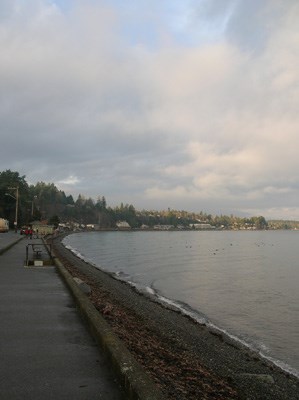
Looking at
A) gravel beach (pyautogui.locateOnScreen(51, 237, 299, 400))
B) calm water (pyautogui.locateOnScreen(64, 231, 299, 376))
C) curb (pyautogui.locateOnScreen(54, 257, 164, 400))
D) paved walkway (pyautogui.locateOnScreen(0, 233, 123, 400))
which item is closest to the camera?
curb (pyautogui.locateOnScreen(54, 257, 164, 400))

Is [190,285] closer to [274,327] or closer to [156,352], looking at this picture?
[274,327]

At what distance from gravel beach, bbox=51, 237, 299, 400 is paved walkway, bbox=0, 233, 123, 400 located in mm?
800

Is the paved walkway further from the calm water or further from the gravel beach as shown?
the calm water

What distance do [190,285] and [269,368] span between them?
Answer: 698 inches

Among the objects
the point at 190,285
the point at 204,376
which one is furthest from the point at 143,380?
the point at 190,285

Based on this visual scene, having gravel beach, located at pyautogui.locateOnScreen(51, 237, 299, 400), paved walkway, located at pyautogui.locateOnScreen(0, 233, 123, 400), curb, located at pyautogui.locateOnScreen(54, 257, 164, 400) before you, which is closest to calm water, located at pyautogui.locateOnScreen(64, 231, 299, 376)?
gravel beach, located at pyautogui.locateOnScreen(51, 237, 299, 400)

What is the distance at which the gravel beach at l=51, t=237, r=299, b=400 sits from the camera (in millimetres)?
6161

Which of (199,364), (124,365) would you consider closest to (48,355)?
(124,365)

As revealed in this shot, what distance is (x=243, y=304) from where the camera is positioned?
71.1 feet

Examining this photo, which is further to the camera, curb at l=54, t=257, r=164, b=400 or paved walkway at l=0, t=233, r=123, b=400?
paved walkway at l=0, t=233, r=123, b=400

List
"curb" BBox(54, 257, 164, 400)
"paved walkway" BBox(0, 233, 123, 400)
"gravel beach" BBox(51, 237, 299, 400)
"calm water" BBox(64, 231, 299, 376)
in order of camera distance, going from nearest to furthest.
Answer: "curb" BBox(54, 257, 164, 400)
"paved walkway" BBox(0, 233, 123, 400)
"gravel beach" BBox(51, 237, 299, 400)
"calm water" BBox(64, 231, 299, 376)

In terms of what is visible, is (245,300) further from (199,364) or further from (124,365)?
(124,365)

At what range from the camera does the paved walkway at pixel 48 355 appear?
4.93 m

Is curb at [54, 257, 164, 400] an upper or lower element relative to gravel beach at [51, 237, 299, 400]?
upper
